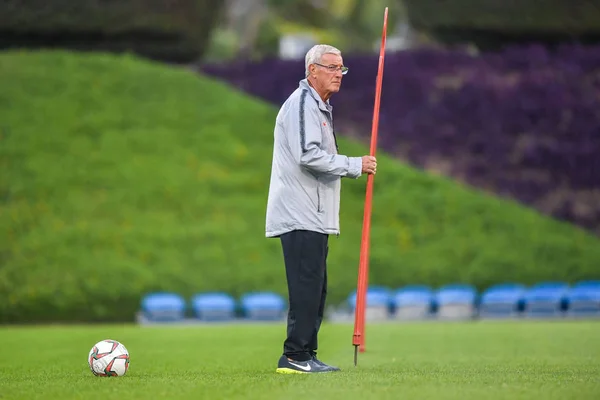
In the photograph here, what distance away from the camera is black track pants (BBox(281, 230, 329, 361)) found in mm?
8320

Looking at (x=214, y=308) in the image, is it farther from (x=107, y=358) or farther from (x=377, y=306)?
(x=107, y=358)

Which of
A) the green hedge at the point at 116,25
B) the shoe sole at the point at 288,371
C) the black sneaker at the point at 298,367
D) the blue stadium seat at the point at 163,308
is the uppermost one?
the green hedge at the point at 116,25

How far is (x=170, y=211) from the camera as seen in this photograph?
25.2m

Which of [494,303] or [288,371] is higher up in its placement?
[288,371]

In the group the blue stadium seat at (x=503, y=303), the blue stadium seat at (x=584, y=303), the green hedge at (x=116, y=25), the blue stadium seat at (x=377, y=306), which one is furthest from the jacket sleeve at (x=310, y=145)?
the green hedge at (x=116, y=25)

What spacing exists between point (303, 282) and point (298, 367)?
0.64 m

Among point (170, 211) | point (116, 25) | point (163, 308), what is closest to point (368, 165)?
point (163, 308)

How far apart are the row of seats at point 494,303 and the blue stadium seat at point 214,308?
236 cm

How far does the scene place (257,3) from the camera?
5503cm

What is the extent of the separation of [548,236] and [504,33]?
241 inches

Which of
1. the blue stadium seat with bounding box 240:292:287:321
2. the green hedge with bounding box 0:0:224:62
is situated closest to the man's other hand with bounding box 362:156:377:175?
the blue stadium seat with bounding box 240:292:287:321

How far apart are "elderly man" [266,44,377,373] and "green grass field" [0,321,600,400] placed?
1.41ft

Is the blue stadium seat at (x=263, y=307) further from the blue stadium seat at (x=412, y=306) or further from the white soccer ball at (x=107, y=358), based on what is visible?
the white soccer ball at (x=107, y=358)

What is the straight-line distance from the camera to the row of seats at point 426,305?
20.5 meters
